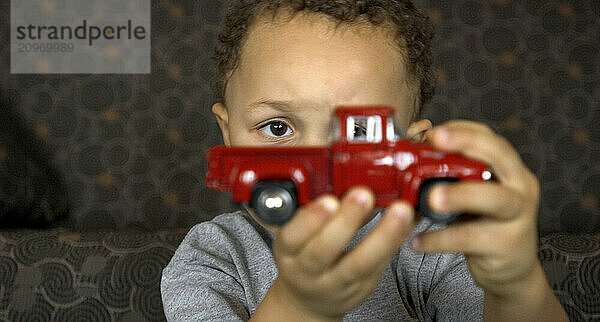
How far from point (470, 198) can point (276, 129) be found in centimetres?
44

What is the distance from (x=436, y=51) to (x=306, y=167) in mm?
1918

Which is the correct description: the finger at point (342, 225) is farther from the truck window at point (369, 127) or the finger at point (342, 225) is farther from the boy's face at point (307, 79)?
the boy's face at point (307, 79)

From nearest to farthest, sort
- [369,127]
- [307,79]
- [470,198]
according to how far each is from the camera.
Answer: [470,198] → [369,127] → [307,79]

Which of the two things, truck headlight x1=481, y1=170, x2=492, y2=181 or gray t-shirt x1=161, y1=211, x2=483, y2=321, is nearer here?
truck headlight x1=481, y1=170, x2=492, y2=181

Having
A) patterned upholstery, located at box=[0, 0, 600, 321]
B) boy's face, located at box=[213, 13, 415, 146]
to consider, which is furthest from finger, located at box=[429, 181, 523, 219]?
patterned upholstery, located at box=[0, 0, 600, 321]

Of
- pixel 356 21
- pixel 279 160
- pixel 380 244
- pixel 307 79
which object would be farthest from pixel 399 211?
pixel 356 21

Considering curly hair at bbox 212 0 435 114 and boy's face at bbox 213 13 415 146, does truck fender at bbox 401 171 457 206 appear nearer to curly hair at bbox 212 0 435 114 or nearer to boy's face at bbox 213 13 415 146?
boy's face at bbox 213 13 415 146

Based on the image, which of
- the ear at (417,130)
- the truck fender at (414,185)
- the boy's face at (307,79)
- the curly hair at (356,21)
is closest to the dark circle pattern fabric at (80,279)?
the curly hair at (356,21)

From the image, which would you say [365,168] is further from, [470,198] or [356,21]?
[356,21]

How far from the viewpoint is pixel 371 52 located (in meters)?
0.94

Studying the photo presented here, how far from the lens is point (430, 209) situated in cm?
57

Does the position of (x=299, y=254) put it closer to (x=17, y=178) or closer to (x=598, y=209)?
(x=17, y=178)

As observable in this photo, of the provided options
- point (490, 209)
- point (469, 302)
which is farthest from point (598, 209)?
point (490, 209)

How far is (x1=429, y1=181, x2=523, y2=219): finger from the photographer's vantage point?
0.54 meters
